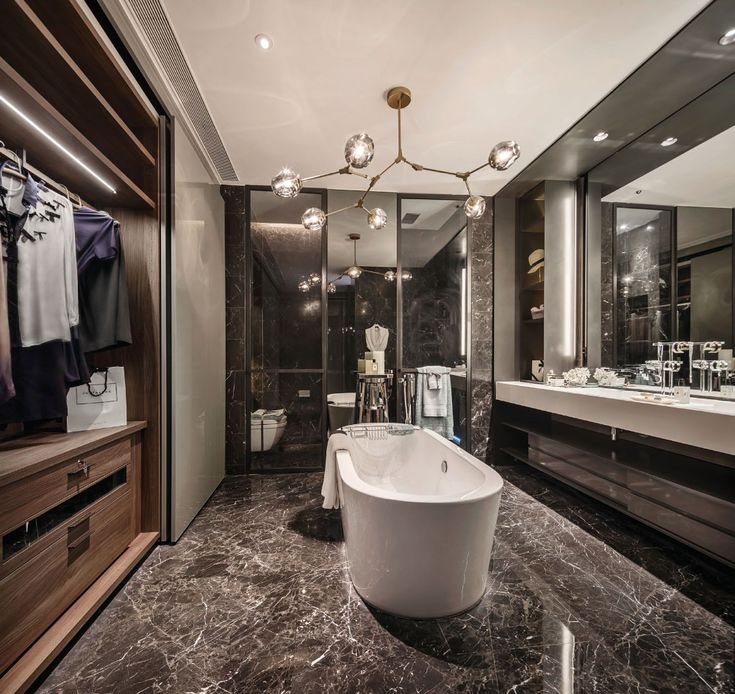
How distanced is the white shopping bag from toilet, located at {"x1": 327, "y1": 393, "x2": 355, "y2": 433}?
1.79m

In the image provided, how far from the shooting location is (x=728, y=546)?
171 centimetres

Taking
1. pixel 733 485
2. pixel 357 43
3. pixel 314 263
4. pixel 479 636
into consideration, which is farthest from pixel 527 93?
pixel 479 636

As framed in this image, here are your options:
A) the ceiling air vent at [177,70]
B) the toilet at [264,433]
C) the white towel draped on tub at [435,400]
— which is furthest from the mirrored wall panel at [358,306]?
the ceiling air vent at [177,70]

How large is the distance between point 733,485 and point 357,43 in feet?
9.96

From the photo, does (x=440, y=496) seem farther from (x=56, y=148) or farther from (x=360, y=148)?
(x=56, y=148)

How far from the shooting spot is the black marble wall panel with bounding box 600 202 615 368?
2773mm

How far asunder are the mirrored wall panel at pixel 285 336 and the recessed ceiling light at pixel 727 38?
9.08ft

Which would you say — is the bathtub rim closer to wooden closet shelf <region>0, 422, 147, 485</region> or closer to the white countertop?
the white countertop

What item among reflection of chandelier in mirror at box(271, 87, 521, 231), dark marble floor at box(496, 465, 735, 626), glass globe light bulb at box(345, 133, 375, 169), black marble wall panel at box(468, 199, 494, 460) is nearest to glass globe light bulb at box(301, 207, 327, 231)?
reflection of chandelier in mirror at box(271, 87, 521, 231)

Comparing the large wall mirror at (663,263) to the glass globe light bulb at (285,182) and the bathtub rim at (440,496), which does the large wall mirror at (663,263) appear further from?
the glass globe light bulb at (285,182)

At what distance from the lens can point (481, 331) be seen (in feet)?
11.3

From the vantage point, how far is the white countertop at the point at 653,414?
Result: 1.57 m

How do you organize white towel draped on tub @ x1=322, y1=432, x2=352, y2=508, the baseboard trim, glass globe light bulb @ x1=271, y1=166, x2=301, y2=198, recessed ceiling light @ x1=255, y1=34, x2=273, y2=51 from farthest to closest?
white towel draped on tub @ x1=322, y1=432, x2=352, y2=508 < glass globe light bulb @ x1=271, y1=166, x2=301, y2=198 < recessed ceiling light @ x1=255, y1=34, x2=273, y2=51 < the baseboard trim

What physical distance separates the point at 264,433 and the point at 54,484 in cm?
203
